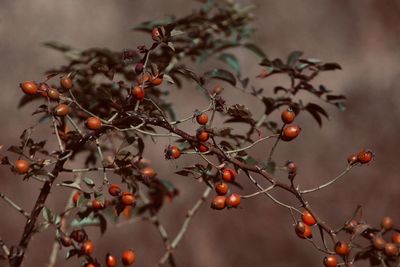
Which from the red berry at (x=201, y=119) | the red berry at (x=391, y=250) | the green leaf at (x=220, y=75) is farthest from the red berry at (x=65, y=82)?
the red berry at (x=391, y=250)

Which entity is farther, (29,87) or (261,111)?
(261,111)

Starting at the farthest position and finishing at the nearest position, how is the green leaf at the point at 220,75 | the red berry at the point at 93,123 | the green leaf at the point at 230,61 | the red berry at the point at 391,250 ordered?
the green leaf at the point at 230,61, the green leaf at the point at 220,75, the red berry at the point at 391,250, the red berry at the point at 93,123

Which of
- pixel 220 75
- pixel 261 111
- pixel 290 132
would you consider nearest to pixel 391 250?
pixel 290 132

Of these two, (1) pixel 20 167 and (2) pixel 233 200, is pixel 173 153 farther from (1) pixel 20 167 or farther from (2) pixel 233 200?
(1) pixel 20 167

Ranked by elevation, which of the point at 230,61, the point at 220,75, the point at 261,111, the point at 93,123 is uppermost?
the point at 261,111

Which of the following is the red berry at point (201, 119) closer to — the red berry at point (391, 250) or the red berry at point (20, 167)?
A: the red berry at point (20, 167)

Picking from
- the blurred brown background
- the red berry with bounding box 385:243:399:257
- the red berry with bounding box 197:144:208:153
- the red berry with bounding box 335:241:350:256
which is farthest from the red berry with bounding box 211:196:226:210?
the blurred brown background

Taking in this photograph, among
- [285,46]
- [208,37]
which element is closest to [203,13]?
[208,37]
